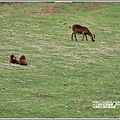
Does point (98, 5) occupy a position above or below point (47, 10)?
above

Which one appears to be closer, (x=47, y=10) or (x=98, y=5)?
(x=47, y=10)

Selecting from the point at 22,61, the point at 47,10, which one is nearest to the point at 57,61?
the point at 22,61

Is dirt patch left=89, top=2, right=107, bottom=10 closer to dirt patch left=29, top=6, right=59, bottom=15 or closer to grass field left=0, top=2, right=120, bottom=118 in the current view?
grass field left=0, top=2, right=120, bottom=118

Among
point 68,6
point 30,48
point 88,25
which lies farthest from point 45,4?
point 30,48

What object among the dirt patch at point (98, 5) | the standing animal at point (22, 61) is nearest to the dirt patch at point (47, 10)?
the dirt patch at point (98, 5)

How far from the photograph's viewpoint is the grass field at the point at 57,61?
12328 millimetres

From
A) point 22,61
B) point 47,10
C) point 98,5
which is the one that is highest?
point 98,5

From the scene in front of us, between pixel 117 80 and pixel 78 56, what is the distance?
3.61 m

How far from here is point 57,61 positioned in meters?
17.8

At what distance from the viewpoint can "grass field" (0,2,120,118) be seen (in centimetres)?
1233

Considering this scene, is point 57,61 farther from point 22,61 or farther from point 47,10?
point 47,10

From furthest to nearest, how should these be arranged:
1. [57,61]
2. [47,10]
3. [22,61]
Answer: [47,10] < [57,61] < [22,61]

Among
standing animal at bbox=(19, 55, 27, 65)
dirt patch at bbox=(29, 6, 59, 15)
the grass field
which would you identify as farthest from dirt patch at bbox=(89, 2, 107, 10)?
standing animal at bbox=(19, 55, 27, 65)

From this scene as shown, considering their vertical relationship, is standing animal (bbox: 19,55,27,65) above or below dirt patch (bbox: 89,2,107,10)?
below
